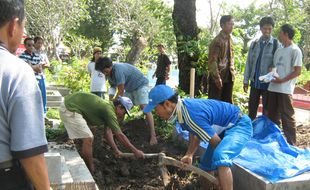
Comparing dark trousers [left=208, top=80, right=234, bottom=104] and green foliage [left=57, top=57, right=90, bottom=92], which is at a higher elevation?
dark trousers [left=208, top=80, right=234, bottom=104]

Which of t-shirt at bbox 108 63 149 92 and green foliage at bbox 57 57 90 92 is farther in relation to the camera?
green foliage at bbox 57 57 90 92

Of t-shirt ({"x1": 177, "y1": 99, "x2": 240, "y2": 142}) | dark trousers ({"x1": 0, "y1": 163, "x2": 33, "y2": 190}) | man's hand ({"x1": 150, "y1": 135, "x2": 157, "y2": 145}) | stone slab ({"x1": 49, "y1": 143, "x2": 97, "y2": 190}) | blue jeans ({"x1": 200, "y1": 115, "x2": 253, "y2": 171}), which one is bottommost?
man's hand ({"x1": 150, "y1": 135, "x2": 157, "y2": 145})

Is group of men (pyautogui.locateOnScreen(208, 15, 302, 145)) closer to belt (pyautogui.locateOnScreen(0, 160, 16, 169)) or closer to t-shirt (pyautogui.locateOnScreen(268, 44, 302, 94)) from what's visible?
t-shirt (pyautogui.locateOnScreen(268, 44, 302, 94))

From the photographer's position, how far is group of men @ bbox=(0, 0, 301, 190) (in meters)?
1.54

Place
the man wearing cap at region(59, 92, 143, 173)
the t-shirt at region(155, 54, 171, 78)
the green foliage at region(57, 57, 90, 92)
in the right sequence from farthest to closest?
the green foliage at region(57, 57, 90, 92), the t-shirt at region(155, 54, 171, 78), the man wearing cap at region(59, 92, 143, 173)

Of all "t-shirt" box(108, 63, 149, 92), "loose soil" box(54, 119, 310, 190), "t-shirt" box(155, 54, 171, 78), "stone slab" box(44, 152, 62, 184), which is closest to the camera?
"stone slab" box(44, 152, 62, 184)

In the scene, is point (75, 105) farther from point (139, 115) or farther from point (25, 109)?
point (25, 109)

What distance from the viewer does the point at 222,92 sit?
21.7 feet

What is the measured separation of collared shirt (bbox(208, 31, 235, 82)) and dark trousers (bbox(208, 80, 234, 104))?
0.14 meters

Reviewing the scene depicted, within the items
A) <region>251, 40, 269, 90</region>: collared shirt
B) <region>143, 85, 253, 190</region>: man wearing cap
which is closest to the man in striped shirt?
<region>251, 40, 269, 90</region>: collared shirt

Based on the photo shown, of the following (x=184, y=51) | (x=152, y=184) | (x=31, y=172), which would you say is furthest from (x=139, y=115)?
(x=31, y=172)

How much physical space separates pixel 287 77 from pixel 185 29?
129 inches

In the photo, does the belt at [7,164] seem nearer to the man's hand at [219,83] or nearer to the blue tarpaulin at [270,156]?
the blue tarpaulin at [270,156]

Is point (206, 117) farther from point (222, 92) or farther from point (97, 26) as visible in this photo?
point (97, 26)
